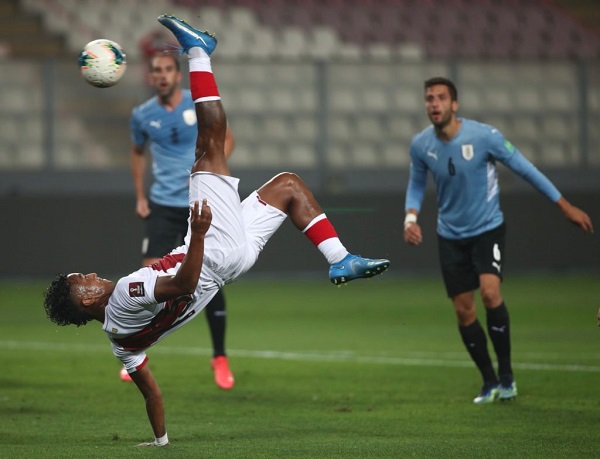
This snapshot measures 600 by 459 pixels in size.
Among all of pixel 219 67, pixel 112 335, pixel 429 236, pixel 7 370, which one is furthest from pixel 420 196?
pixel 219 67

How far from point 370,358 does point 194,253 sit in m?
5.16

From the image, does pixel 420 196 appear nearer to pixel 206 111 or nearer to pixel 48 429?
pixel 206 111

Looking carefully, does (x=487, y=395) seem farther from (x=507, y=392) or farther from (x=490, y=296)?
(x=490, y=296)

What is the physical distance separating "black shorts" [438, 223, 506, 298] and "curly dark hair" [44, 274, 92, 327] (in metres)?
3.24

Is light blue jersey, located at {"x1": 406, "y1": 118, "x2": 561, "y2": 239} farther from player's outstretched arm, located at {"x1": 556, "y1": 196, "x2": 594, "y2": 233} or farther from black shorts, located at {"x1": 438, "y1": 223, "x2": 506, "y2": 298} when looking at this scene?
player's outstretched arm, located at {"x1": 556, "y1": 196, "x2": 594, "y2": 233}

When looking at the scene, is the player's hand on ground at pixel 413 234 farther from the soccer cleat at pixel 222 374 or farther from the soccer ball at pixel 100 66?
the soccer ball at pixel 100 66

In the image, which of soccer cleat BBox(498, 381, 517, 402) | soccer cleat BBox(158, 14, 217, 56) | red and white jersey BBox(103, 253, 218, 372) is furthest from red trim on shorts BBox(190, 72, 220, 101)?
soccer cleat BBox(498, 381, 517, 402)

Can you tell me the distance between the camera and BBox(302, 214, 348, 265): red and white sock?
24.7ft

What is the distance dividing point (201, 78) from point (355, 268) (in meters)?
1.56

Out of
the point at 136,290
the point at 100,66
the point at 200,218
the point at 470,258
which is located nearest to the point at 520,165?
the point at 470,258

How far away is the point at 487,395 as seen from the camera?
8.90 meters

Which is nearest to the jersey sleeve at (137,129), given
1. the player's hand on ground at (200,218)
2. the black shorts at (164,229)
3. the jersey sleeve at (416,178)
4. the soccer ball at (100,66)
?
the black shorts at (164,229)

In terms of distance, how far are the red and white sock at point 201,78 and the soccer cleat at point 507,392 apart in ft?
10.7

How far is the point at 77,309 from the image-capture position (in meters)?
6.97
